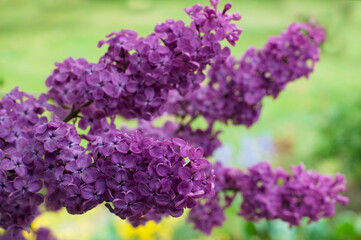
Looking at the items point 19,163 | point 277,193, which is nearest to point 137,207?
point 19,163

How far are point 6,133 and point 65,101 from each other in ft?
0.37

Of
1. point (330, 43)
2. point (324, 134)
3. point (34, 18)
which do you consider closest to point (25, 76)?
point (34, 18)

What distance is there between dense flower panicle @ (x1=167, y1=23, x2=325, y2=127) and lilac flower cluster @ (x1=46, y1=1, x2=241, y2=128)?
0.14 m

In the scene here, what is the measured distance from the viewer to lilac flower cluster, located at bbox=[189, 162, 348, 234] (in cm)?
74

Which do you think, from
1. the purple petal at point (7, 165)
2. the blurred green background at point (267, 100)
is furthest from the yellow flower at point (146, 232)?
the purple petal at point (7, 165)

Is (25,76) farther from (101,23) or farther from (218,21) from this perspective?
(218,21)

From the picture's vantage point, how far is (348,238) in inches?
74.0

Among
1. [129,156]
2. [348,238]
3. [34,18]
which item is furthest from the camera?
[34,18]

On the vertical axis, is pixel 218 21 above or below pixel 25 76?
above

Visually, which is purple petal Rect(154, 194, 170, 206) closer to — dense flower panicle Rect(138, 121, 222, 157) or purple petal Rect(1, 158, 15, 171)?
purple petal Rect(1, 158, 15, 171)

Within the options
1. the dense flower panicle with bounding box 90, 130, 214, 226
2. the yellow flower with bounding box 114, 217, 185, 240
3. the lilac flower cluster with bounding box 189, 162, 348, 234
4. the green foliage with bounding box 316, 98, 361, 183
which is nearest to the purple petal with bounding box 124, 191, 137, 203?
the dense flower panicle with bounding box 90, 130, 214, 226

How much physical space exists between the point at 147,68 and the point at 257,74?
0.24 metres

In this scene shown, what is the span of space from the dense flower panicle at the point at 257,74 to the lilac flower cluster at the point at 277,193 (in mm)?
87

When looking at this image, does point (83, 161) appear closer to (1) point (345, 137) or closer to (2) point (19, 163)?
(2) point (19, 163)
